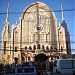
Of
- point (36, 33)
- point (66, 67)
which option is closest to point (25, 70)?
point (66, 67)

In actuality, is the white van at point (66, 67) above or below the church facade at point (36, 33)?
below

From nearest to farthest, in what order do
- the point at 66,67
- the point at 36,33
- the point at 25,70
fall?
the point at 25,70 → the point at 66,67 → the point at 36,33

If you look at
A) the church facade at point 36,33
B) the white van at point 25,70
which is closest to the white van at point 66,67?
the white van at point 25,70

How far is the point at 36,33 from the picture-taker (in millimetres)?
64688

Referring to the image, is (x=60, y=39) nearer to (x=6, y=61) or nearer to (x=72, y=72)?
(x=6, y=61)

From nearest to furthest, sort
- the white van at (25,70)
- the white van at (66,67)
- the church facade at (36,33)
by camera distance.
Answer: the white van at (25,70) < the white van at (66,67) < the church facade at (36,33)

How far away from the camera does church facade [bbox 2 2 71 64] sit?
62594 mm

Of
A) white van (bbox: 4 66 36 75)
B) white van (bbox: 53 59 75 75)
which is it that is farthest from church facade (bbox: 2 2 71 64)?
white van (bbox: 4 66 36 75)

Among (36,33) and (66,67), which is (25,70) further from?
(36,33)

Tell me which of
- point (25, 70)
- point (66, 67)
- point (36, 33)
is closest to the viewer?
point (25, 70)

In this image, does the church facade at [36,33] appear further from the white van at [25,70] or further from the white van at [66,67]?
the white van at [25,70]

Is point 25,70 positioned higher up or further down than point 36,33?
further down

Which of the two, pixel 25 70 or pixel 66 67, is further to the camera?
pixel 66 67

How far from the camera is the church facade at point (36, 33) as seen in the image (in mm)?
62594
